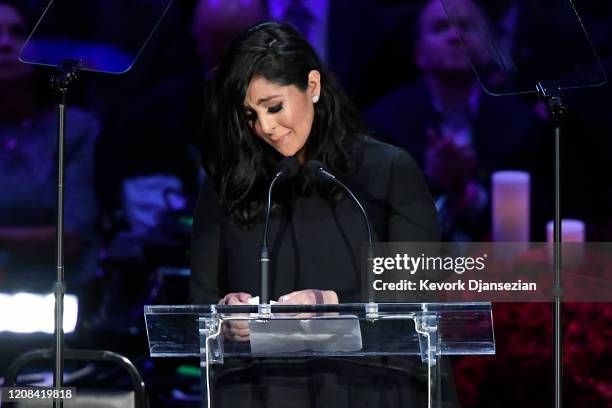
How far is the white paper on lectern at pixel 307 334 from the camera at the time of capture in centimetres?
254

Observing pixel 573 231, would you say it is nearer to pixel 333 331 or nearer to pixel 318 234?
pixel 318 234

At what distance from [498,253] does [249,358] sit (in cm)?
223

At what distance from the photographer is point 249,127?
319 centimetres

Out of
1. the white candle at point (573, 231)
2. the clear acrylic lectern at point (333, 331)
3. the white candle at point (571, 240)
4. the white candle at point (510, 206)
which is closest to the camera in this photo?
the clear acrylic lectern at point (333, 331)

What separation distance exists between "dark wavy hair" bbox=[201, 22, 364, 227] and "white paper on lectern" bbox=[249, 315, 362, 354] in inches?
25.3

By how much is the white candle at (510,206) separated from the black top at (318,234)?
1692mm

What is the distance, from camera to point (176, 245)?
5.06 meters

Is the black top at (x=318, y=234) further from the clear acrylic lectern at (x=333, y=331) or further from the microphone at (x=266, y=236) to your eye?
the clear acrylic lectern at (x=333, y=331)

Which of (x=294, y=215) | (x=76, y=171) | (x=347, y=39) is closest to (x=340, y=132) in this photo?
(x=294, y=215)

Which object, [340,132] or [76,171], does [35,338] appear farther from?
[340,132]

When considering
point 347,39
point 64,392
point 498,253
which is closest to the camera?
point 64,392

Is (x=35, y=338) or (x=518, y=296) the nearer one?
(x=518, y=296)

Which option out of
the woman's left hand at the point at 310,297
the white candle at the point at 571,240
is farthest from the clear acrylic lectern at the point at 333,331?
the white candle at the point at 571,240

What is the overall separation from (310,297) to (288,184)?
0.44 m
